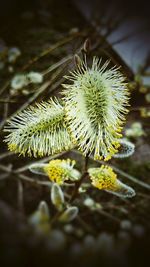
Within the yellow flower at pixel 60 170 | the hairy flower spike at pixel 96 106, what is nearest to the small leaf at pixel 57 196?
the yellow flower at pixel 60 170

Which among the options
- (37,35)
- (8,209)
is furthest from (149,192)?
(37,35)

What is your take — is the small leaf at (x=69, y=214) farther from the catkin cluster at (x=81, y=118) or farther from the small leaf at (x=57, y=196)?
the catkin cluster at (x=81, y=118)

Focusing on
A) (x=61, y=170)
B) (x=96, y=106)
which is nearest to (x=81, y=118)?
(x=96, y=106)

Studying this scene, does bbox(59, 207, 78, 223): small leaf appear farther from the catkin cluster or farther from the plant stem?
the catkin cluster

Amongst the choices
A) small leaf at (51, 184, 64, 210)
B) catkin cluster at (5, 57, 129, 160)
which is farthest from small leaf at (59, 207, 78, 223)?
catkin cluster at (5, 57, 129, 160)

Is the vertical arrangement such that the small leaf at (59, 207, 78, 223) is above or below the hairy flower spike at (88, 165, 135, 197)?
below
